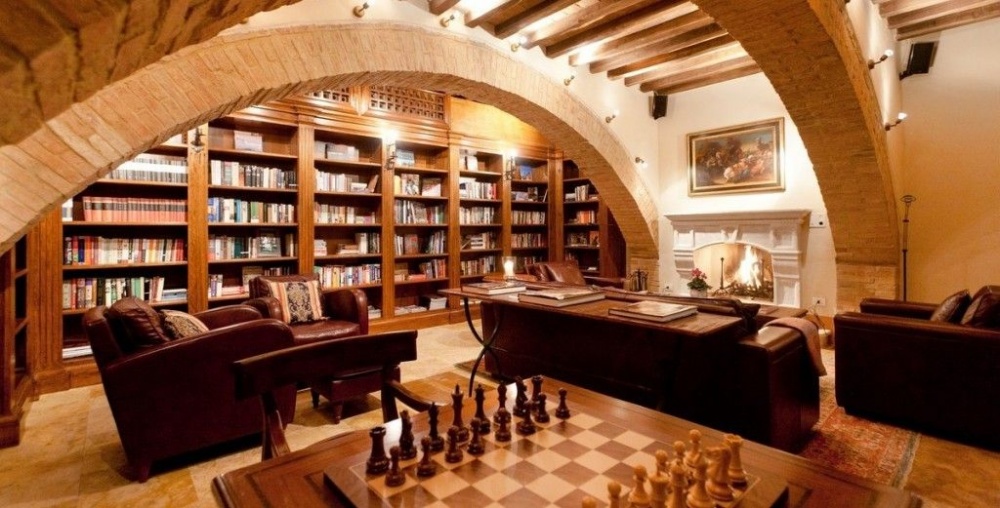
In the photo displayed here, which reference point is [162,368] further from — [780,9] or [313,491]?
[780,9]

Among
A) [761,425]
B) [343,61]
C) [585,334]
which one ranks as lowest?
[761,425]

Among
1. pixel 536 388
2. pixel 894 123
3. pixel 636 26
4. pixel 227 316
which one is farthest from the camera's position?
pixel 894 123

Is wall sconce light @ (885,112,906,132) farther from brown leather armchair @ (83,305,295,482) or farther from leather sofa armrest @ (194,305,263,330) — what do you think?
leather sofa armrest @ (194,305,263,330)

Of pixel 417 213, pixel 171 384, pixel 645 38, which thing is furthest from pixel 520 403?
pixel 417 213

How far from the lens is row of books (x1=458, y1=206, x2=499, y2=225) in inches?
233

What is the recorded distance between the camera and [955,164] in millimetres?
4637

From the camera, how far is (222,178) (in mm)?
4125

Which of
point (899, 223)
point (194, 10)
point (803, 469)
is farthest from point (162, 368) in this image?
point (899, 223)

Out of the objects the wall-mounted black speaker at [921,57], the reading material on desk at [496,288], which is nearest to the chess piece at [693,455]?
the reading material on desk at [496,288]

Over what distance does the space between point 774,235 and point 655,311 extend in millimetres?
3959

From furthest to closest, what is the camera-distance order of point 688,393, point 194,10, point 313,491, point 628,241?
point 628,241 < point 688,393 < point 194,10 < point 313,491

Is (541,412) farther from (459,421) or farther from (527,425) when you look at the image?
(459,421)

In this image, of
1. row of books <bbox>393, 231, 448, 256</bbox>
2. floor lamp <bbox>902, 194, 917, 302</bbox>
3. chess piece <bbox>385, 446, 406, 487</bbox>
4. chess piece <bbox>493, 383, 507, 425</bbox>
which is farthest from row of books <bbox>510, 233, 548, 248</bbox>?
chess piece <bbox>385, 446, 406, 487</bbox>

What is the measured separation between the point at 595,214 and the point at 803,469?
6013 millimetres
